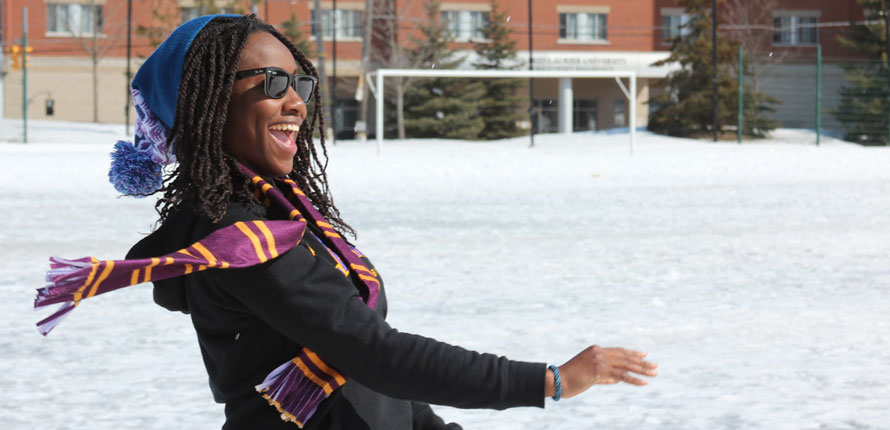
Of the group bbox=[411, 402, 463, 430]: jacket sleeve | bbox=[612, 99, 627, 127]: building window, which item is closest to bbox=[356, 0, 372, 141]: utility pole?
bbox=[612, 99, 627, 127]: building window

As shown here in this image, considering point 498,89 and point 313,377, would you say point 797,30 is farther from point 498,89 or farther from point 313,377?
point 313,377

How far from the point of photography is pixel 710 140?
32.7 metres

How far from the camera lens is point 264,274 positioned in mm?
1687

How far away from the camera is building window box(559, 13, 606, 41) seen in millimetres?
45781

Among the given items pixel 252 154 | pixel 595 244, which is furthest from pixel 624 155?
pixel 252 154

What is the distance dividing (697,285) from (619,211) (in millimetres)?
4859

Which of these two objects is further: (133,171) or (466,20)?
(466,20)

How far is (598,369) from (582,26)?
45.3 metres

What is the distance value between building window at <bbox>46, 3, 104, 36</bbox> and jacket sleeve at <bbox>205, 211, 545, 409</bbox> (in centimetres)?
4471

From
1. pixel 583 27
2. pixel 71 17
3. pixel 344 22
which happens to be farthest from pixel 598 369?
pixel 71 17

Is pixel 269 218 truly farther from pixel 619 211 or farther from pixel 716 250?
pixel 619 211

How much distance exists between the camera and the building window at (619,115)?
1762 inches

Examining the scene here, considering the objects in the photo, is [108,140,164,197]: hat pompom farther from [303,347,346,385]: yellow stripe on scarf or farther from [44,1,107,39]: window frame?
[44,1,107,39]: window frame

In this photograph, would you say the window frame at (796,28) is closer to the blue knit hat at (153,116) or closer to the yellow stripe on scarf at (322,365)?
the blue knit hat at (153,116)
